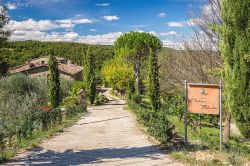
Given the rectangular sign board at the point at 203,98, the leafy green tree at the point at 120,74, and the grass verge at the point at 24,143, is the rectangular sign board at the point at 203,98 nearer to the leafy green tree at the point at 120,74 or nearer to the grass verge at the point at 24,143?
the grass verge at the point at 24,143

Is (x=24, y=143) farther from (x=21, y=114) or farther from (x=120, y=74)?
(x=120, y=74)

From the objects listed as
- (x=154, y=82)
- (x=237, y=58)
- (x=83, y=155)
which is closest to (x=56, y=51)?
(x=154, y=82)

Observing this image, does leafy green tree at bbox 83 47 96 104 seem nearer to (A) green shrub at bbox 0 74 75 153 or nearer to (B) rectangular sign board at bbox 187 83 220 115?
(A) green shrub at bbox 0 74 75 153

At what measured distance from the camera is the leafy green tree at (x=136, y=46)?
186ft

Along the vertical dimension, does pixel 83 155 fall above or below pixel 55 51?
below

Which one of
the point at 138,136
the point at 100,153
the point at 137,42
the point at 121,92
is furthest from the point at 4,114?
the point at 121,92

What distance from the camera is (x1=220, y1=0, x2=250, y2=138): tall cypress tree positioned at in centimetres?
1008

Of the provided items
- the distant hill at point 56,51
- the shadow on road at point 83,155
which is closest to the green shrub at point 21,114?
the shadow on road at point 83,155

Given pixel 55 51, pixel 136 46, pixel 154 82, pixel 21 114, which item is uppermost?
pixel 55 51

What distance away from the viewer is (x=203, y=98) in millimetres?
11180

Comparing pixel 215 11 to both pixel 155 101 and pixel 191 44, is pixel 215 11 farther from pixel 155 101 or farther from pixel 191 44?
pixel 155 101

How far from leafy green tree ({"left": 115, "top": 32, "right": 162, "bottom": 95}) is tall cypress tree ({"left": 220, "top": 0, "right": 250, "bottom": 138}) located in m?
45.2

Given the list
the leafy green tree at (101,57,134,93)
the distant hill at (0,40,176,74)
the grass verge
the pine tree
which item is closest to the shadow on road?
the grass verge

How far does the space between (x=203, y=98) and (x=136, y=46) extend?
151 ft
